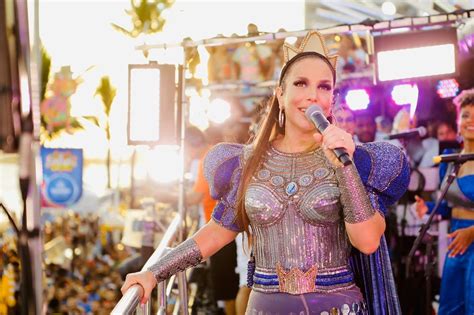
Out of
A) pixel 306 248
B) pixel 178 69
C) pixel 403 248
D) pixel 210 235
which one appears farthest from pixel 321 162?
pixel 403 248

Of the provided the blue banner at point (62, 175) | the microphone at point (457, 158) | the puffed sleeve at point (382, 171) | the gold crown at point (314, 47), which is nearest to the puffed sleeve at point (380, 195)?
the puffed sleeve at point (382, 171)

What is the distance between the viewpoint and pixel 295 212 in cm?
203

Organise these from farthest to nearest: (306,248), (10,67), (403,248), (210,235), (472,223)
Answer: (403,248) → (472,223) → (210,235) → (306,248) → (10,67)

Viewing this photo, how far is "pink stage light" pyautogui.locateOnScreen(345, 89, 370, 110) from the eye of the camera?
7555 millimetres

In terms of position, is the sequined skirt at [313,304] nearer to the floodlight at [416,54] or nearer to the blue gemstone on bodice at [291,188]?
the blue gemstone on bodice at [291,188]

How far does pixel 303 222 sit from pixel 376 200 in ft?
0.77

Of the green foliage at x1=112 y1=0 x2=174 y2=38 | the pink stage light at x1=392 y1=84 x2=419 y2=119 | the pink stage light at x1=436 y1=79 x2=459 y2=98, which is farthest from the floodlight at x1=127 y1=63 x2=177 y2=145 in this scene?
the green foliage at x1=112 y1=0 x2=174 y2=38

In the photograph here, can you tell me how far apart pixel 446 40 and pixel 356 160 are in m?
3.87

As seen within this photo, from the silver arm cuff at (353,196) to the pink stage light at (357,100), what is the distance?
19.1 ft

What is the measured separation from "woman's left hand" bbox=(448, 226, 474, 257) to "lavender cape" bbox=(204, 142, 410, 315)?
2.10 m

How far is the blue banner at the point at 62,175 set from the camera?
7.97 m

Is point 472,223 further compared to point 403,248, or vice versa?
point 403,248

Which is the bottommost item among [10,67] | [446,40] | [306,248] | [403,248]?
[403,248]

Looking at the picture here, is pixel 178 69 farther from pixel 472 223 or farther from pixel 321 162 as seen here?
pixel 321 162
